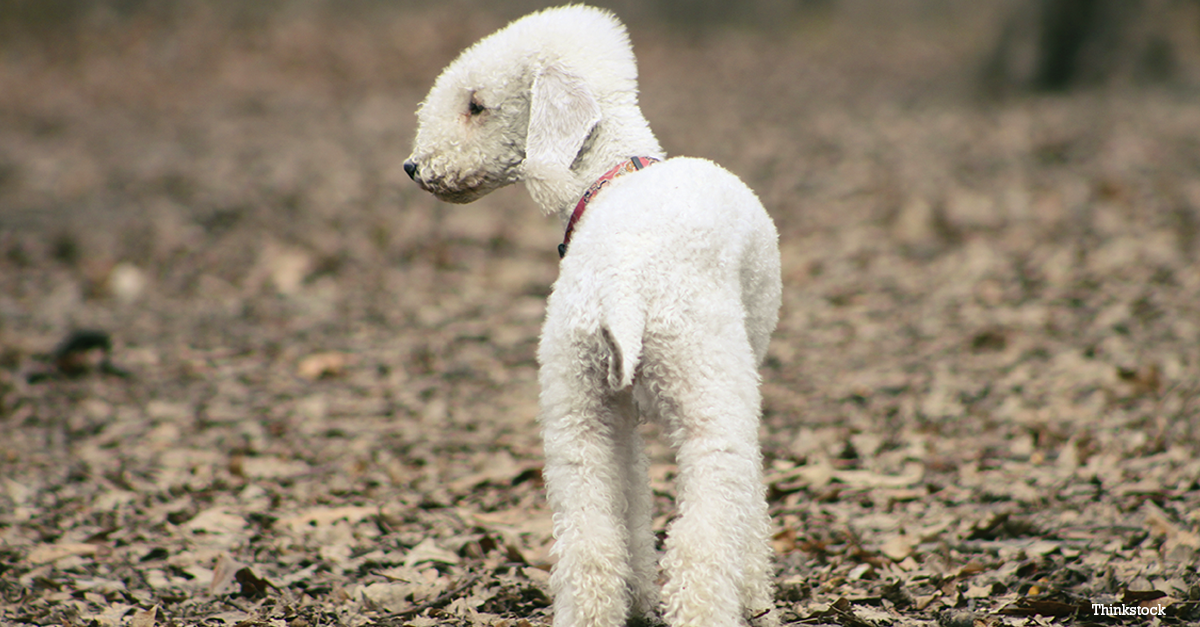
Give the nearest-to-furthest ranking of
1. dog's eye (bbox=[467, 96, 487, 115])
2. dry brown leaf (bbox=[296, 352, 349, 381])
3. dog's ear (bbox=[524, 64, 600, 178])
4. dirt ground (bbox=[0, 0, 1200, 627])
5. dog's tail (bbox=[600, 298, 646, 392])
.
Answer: dog's tail (bbox=[600, 298, 646, 392]), dog's ear (bbox=[524, 64, 600, 178]), dog's eye (bbox=[467, 96, 487, 115]), dirt ground (bbox=[0, 0, 1200, 627]), dry brown leaf (bbox=[296, 352, 349, 381])

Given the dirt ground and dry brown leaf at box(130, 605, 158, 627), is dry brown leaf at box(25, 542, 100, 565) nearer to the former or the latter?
the dirt ground

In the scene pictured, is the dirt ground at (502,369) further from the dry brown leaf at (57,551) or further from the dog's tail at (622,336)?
the dog's tail at (622,336)

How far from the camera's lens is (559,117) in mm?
2541

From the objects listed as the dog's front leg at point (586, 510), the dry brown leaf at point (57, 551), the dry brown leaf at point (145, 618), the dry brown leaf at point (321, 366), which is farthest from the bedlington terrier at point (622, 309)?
the dry brown leaf at point (321, 366)

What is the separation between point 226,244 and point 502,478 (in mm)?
4400

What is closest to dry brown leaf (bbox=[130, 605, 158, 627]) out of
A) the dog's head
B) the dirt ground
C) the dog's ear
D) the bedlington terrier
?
the dirt ground

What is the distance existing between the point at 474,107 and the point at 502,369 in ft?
10.8

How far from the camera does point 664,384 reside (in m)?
2.35

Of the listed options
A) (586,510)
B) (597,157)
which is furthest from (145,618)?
(597,157)

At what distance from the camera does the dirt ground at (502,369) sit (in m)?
3.28

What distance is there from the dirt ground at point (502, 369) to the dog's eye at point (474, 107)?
1.45m

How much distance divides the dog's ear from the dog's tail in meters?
0.48

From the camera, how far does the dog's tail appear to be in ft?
7.14

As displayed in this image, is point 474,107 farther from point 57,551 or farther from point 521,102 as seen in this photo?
point 57,551
